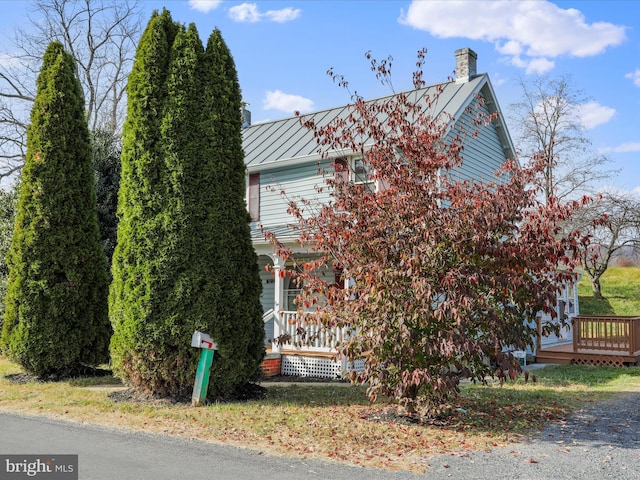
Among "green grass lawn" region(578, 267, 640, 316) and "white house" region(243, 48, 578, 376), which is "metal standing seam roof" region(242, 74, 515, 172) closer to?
"white house" region(243, 48, 578, 376)

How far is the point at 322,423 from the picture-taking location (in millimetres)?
7551

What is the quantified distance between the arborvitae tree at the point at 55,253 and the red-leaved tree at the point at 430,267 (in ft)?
19.8

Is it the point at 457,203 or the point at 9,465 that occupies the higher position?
the point at 457,203

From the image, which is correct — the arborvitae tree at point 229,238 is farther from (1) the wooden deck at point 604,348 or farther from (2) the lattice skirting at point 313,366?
(1) the wooden deck at point 604,348

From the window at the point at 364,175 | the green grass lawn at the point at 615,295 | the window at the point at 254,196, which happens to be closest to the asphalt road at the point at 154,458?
the window at the point at 364,175

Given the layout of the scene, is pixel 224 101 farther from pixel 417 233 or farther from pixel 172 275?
pixel 417 233

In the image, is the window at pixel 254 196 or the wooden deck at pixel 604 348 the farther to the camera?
the window at pixel 254 196

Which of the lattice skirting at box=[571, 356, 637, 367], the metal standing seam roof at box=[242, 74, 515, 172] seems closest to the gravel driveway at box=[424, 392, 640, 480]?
the lattice skirting at box=[571, 356, 637, 367]

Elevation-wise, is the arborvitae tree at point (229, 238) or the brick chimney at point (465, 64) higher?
the brick chimney at point (465, 64)

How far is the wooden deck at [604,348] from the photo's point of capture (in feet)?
49.4

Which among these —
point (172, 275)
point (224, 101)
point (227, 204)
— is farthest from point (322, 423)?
point (224, 101)

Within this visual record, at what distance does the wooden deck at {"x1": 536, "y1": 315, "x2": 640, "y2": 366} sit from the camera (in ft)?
49.4

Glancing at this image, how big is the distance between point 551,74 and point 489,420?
98.5ft

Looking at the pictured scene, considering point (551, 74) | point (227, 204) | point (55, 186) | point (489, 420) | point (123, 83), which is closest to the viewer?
point (489, 420)
